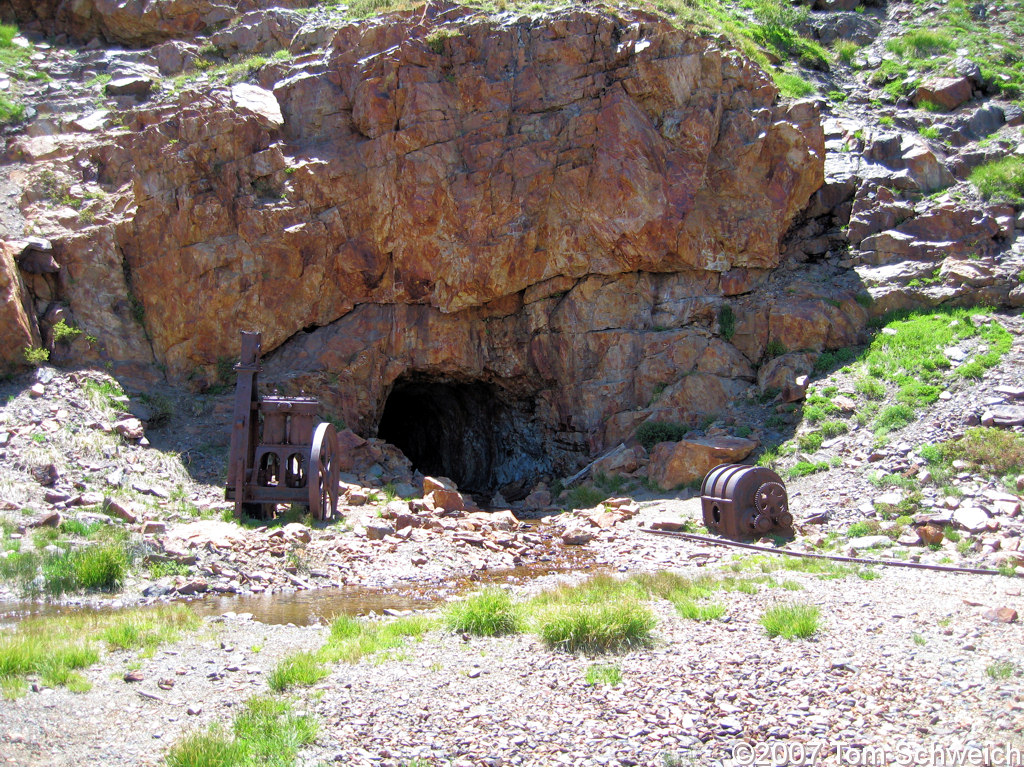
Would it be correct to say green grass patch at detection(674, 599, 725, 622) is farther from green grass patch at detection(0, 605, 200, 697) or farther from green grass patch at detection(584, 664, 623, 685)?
green grass patch at detection(0, 605, 200, 697)

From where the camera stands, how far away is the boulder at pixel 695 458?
708 inches

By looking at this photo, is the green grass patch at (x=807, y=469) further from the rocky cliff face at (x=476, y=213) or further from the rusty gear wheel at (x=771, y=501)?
the rocky cliff face at (x=476, y=213)

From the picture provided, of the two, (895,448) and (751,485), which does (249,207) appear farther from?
(895,448)

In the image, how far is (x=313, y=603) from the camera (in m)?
10.5

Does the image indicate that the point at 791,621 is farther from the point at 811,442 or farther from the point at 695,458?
the point at 811,442

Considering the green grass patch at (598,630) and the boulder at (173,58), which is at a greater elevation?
the boulder at (173,58)

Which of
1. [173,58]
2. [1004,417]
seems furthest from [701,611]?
[173,58]

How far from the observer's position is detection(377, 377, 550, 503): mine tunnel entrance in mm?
24953

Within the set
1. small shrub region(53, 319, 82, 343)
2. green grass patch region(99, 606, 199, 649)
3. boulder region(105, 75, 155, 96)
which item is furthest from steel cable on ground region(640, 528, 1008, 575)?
boulder region(105, 75, 155, 96)

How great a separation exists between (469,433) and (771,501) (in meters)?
14.9

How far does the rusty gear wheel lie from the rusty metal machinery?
27.7 ft

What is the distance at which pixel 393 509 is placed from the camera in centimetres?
1591

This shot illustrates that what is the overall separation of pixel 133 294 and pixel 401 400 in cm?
1061

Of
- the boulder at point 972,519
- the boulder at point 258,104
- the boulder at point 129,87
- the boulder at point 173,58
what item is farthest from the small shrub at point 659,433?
the boulder at point 173,58
